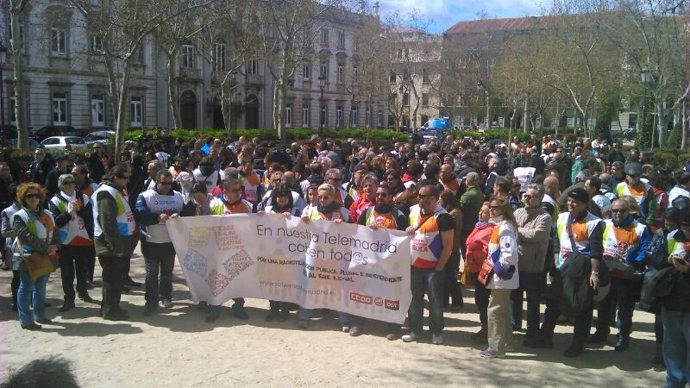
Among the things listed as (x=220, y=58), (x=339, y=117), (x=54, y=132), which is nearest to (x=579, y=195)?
(x=54, y=132)

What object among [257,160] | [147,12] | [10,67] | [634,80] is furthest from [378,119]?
[257,160]

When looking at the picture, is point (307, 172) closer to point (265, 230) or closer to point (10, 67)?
point (265, 230)

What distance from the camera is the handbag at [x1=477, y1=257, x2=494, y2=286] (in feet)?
20.2

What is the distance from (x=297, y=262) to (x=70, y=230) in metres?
2.85

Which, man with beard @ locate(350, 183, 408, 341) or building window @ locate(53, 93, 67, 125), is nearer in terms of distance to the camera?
man with beard @ locate(350, 183, 408, 341)

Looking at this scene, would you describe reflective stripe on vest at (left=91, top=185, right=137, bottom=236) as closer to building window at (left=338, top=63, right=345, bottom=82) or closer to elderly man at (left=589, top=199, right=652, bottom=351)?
elderly man at (left=589, top=199, right=652, bottom=351)

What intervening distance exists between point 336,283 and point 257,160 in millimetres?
5826

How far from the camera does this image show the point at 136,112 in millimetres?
44750

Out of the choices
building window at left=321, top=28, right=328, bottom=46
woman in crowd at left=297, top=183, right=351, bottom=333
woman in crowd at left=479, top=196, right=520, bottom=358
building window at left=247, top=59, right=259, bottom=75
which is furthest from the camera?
building window at left=321, top=28, right=328, bottom=46

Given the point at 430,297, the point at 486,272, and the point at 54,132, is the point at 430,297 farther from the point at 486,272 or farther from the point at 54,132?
the point at 54,132

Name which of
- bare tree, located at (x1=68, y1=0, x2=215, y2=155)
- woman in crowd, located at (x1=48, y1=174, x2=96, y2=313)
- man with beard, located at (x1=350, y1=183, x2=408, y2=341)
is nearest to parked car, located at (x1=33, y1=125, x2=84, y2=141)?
bare tree, located at (x1=68, y1=0, x2=215, y2=155)

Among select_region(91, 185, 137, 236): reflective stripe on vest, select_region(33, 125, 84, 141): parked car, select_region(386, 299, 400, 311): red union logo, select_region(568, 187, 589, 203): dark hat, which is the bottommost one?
select_region(386, 299, 400, 311): red union logo

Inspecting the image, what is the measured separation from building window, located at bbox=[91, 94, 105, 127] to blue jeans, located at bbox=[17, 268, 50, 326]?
37.9 meters

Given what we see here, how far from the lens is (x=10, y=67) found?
117ft
